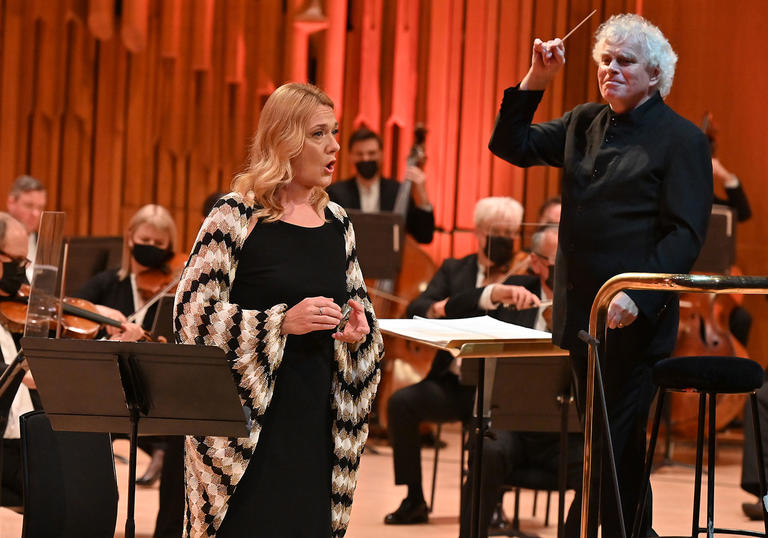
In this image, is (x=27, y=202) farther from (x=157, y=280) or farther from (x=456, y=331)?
(x=456, y=331)

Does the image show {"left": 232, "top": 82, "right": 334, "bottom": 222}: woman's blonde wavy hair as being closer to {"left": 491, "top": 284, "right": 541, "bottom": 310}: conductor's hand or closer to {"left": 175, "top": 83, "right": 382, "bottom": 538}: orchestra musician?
{"left": 175, "top": 83, "right": 382, "bottom": 538}: orchestra musician

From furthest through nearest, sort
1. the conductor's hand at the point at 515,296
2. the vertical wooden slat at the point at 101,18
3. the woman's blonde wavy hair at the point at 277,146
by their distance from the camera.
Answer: the vertical wooden slat at the point at 101,18, the conductor's hand at the point at 515,296, the woman's blonde wavy hair at the point at 277,146

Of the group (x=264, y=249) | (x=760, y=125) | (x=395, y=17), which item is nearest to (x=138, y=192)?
(x=395, y=17)

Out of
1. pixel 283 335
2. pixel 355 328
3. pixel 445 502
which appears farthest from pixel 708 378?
pixel 445 502

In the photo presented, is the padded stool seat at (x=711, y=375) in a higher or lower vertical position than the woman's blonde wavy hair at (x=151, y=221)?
lower

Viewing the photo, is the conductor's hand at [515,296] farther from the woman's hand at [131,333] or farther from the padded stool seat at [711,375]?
the woman's hand at [131,333]

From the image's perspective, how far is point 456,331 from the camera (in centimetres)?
294

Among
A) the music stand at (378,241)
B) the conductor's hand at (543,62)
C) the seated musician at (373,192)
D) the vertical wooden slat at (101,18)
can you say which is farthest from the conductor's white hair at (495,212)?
the vertical wooden slat at (101,18)

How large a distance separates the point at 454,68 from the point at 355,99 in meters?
0.80

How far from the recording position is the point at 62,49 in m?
7.60

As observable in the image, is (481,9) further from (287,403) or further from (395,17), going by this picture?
(287,403)

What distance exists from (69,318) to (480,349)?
6.21 feet

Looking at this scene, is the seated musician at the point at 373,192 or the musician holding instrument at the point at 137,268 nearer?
the musician holding instrument at the point at 137,268

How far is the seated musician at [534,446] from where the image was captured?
4.12 m
